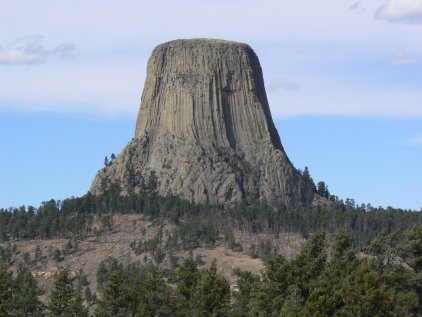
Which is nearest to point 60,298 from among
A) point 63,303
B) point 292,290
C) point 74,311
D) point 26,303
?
point 63,303

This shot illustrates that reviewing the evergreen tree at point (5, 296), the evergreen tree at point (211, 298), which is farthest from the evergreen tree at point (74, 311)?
the evergreen tree at point (211, 298)

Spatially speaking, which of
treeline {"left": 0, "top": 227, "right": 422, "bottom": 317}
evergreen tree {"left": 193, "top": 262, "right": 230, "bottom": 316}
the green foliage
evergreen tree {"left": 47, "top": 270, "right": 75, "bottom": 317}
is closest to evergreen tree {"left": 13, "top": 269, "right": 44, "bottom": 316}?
treeline {"left": 0, "top": 227, "right": 422, "bottom": 317}

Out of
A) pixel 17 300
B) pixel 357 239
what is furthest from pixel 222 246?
pixel 17 300

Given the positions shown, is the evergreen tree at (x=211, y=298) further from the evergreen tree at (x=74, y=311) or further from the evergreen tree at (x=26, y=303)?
the evergreen tree at (x=26, y=303)

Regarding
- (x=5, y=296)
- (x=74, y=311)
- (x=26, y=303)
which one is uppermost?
(x=5, y=296)

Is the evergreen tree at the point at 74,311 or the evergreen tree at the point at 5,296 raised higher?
the evergreen tree at the point at 5,296

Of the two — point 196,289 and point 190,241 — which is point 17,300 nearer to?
point 196,289

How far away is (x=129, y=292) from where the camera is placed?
128 metres

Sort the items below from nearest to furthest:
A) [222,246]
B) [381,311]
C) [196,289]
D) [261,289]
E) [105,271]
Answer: [381,311] → [261,289] → [196,289] → [105,271] → [222,246]

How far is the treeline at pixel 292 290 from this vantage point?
106 meters

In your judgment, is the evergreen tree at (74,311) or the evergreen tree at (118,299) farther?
the evergreen tree at (118,299)

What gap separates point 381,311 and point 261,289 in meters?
16.5

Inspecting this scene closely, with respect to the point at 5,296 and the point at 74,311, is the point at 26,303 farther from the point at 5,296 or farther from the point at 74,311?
the point at 74,311

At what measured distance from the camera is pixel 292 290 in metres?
116
